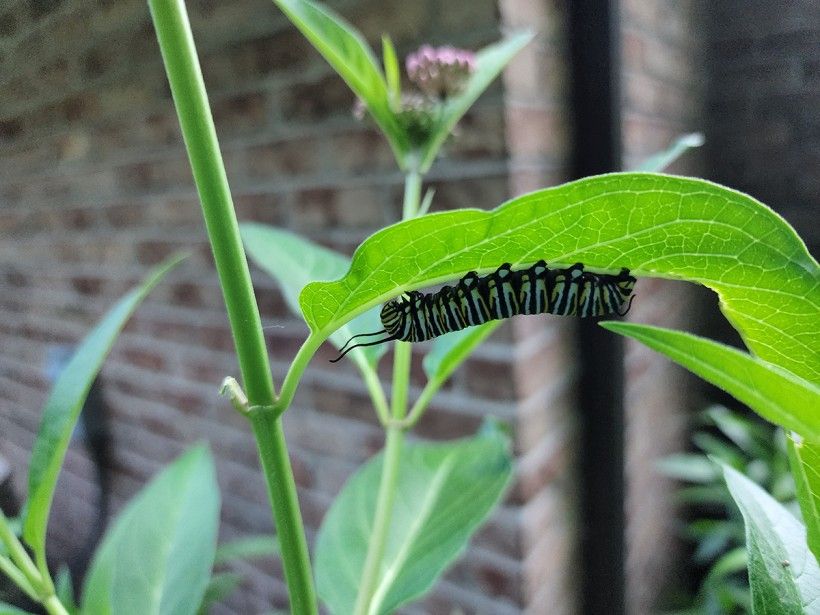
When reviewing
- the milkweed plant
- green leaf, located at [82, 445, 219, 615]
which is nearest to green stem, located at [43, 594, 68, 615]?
the milkweed plant

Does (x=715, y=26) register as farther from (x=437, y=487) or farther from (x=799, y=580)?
(x=799, y=580)

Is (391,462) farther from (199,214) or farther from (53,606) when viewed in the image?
(199,214)

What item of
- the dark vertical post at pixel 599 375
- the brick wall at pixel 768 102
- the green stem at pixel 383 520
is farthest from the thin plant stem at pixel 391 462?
Result: the brick wall at pixel 768 102

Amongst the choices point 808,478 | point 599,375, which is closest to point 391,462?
point 808,478

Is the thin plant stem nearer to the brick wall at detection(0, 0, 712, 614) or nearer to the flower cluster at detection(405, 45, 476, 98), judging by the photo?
the flower cluster at detection(405, 45, 476, 98)

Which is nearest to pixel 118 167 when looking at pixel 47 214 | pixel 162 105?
pixel 162 105

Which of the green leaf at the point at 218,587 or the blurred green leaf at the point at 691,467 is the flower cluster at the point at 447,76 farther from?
the blurred green leaf at the point at 691,467
